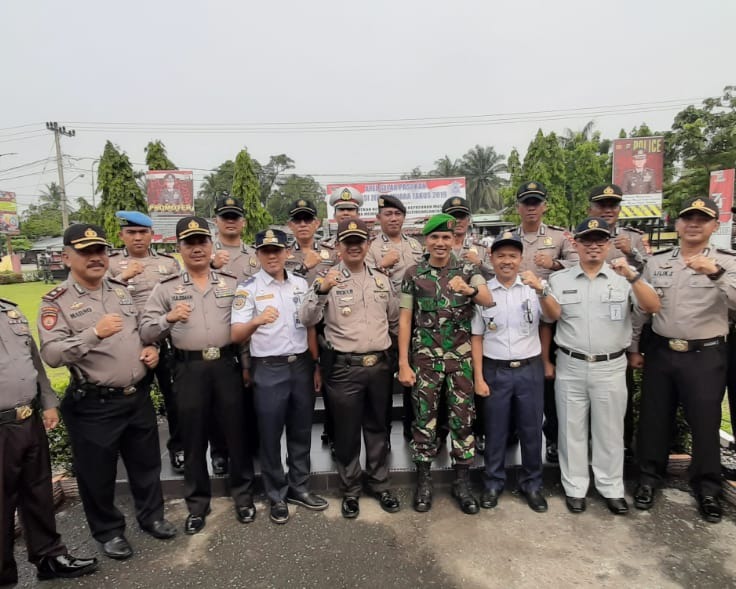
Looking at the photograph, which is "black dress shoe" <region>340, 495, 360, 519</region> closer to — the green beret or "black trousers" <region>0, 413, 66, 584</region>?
"black trousers" <region>0, 413, 66, 584</region>

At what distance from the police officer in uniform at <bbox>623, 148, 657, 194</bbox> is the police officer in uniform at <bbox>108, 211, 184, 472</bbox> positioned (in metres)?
12.6

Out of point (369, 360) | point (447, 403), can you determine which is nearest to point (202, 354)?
point (369, 360)

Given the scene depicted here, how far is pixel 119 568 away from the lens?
2750 mm

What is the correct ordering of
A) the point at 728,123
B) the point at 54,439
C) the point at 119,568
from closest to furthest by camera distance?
the point at 119,568, the point at 54,439, the point at 728,123

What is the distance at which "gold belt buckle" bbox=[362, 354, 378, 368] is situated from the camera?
3.16 meters

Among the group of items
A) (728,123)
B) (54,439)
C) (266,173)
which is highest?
(266,173)

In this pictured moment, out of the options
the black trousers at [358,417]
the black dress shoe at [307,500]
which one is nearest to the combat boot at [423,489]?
the black trousers at [358,417]

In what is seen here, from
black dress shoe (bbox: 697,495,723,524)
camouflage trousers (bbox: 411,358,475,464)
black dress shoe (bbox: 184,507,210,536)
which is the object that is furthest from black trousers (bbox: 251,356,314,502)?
black dress shoe (bbox: 697,495,723,524)

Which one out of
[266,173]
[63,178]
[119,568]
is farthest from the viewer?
[266,173]

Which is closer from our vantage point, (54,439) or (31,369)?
(31,369)

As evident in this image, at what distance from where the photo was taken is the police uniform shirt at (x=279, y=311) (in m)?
3.10

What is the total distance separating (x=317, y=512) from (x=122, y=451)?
1400 mm

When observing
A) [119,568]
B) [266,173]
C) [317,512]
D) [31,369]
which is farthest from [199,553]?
[266,173]

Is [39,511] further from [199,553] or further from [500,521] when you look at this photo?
[500,521]
